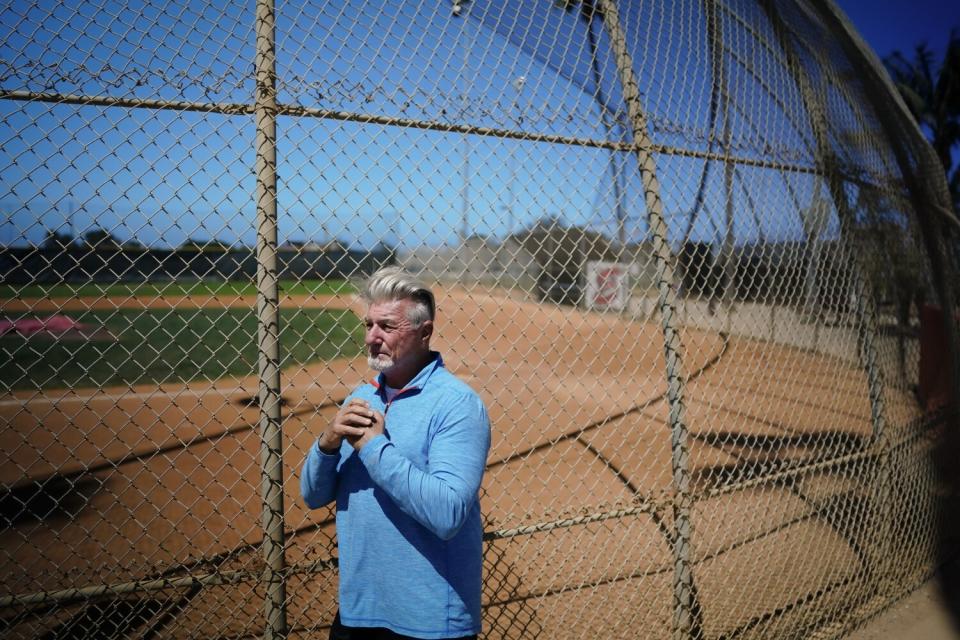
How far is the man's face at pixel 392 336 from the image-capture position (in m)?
1.57

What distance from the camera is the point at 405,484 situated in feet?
4.20

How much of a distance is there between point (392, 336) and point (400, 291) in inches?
6.1

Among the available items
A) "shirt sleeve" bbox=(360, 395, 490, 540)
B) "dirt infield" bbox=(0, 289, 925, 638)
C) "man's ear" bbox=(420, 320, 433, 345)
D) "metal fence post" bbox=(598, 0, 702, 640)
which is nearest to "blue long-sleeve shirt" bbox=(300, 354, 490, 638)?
"shirt sleeve" bbox=(360, 395, 490, 540)

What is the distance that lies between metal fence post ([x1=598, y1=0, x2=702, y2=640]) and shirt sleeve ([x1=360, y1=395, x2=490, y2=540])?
1150mm

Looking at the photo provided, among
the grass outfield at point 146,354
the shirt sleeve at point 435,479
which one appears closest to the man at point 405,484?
the shirt sleeve at point 435,479

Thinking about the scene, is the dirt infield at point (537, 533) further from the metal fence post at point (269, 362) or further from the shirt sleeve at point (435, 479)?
the shirt sleeve at point (435, 479)

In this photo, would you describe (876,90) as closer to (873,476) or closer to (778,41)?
(778,41)

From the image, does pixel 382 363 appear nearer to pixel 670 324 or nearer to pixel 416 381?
pixel 416 381

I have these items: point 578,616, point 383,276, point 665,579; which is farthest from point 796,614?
point 383,276

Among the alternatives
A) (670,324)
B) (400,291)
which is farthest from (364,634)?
(670,324)

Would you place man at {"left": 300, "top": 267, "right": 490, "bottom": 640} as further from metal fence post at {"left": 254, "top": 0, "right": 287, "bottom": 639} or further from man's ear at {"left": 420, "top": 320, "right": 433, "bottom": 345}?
metal fence post at {"left": 254, "top": 0, "right": 287, "bottom": 639}

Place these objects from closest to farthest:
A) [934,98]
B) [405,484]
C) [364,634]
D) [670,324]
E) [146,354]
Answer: [405,484] → [364,634] → [670,324] → [146,354] → [934,98]

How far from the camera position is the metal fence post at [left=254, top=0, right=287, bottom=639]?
159 cm

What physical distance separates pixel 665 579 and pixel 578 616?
721mm
